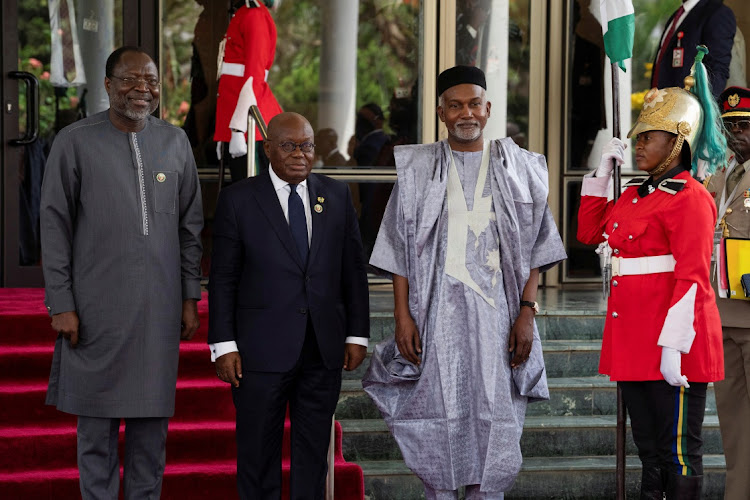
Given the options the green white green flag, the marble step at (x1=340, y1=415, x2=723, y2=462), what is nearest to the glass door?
the marble step at (x1=340, y1=415, x2=723, y2=462)

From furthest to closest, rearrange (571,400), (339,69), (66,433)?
(339,69)
(571,400)
(66,433)

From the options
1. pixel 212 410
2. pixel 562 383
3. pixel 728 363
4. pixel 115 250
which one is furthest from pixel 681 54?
pixel 115 250

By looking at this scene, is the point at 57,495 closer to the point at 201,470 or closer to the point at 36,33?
the point at 201,470

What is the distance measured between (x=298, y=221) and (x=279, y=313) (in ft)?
1.14

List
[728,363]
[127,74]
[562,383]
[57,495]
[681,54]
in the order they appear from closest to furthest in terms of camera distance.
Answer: [127,74] < [728,363] < [57,495] < [562,383] < [681,54]

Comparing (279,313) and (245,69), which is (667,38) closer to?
(245,69)

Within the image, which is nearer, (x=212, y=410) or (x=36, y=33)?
(x=212, y=410)

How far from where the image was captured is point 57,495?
4.46 metres

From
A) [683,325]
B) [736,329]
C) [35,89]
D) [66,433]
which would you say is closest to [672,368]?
[683,325]

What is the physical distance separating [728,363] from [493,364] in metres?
1.11

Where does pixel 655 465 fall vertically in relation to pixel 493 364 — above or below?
below

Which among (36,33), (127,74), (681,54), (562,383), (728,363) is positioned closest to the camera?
(127,74)

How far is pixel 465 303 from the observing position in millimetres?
3809

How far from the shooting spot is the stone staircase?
16.2 ft
